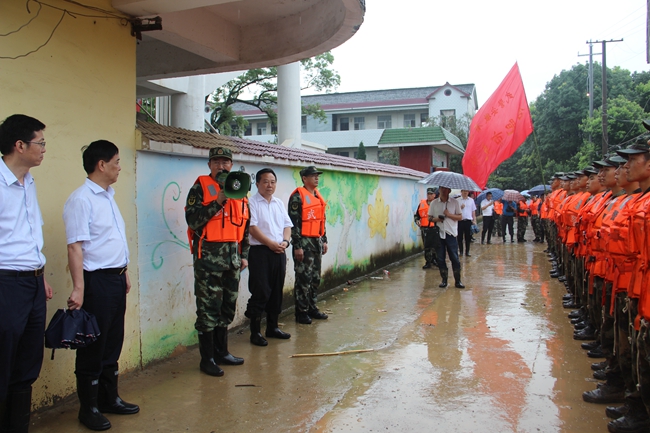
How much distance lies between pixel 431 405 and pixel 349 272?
19.5 feet

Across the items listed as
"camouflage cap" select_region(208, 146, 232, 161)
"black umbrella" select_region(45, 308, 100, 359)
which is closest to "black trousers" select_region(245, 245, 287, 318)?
"camouflage cap" select_region(208, 146, 232, 161)

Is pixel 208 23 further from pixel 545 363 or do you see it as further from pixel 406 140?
pixel 406 140

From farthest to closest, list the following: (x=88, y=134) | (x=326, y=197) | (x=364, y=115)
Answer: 1. (x=364, y=115)
2. (x=326, y=197)
3. (x=88, y=134)

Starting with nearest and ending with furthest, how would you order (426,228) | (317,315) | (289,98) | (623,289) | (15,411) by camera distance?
(15,411), (623,289), (317,315), (426,228), (289,98)

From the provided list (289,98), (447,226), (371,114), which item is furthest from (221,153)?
(371,114)

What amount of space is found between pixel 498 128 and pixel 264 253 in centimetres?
731

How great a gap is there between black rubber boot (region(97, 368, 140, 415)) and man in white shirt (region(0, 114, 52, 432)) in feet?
2.30

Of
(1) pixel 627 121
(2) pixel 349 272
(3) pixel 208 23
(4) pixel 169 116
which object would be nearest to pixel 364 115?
(1) pixel 627 121

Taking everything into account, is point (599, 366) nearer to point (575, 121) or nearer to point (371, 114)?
point (575, 121)

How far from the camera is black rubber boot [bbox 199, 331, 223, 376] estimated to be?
4840mm

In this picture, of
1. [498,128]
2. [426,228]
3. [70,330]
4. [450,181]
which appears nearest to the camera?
[70,330]

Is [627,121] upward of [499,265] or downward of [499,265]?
upward

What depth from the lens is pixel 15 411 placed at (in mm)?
3205

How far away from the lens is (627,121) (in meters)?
25.5
